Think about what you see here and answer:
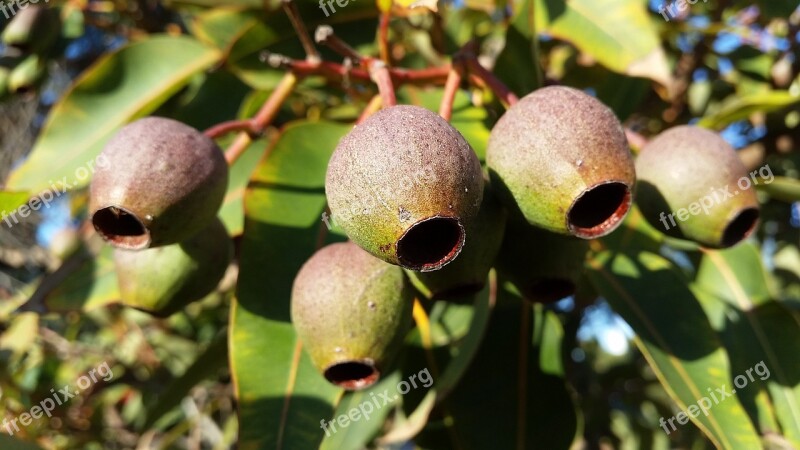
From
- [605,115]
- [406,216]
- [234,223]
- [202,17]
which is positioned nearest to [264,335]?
[234,223]

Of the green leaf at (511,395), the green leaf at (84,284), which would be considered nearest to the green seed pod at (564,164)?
the green leaf at (511,395)

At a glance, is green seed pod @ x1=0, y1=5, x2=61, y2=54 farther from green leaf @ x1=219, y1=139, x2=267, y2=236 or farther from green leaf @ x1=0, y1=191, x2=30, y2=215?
green leaf @ x1=0, y1=191, x2=30, y2=215

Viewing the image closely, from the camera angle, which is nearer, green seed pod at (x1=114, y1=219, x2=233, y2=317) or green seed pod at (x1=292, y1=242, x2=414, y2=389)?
green seed pod at (x1=292, y1=242, x2=414, y2=389)

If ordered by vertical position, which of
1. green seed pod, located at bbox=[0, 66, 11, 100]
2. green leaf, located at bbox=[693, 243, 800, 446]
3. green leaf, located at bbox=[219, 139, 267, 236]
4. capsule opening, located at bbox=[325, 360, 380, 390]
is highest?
capsule opening, located at bbox=[325, 360, 380, 390]

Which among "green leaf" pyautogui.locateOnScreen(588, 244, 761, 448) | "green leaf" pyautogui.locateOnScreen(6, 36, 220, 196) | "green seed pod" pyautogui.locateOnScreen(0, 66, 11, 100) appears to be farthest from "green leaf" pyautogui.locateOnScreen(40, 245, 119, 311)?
"green leaf" pyautogui.locateOnScreen(588, 244, 761, 448)

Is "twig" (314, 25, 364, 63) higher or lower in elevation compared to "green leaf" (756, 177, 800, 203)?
higher

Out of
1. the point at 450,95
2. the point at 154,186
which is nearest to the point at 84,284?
the point at 154,186
